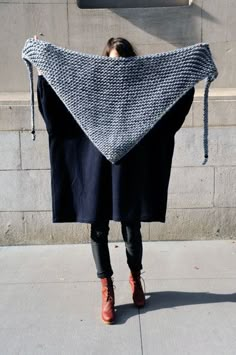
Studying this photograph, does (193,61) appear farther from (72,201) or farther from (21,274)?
(21,274)

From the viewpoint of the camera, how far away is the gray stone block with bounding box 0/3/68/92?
4.32m

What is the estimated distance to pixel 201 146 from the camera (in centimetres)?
435

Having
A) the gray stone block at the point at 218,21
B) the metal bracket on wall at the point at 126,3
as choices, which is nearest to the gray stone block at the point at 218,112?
the gray stone block at the point at 218,21

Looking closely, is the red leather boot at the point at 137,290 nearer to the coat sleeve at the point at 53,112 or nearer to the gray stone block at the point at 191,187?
the coat sleeve at the point at 53,112

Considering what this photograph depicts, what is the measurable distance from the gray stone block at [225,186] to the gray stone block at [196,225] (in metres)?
0.07

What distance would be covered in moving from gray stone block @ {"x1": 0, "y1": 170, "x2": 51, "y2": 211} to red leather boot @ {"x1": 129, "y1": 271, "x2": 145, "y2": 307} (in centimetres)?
149

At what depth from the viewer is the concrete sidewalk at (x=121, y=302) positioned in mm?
2781

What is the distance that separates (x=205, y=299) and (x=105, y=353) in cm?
93

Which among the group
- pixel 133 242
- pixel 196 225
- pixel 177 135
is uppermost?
pixel 177 135

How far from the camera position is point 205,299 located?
3.32m

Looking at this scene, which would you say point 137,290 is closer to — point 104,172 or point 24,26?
→ point 104,172

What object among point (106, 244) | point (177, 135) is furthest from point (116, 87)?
point (177, 135)

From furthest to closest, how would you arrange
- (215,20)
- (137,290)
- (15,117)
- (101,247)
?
(215,20) → (15,117) → (137,290) → (101,247)

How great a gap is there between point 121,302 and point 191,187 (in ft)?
4.95
